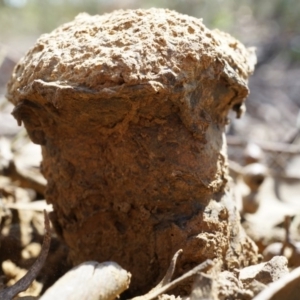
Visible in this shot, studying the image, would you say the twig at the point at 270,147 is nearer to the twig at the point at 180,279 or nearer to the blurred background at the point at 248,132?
the blurred background at the point at 248,132

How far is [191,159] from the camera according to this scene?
1194 millimetres

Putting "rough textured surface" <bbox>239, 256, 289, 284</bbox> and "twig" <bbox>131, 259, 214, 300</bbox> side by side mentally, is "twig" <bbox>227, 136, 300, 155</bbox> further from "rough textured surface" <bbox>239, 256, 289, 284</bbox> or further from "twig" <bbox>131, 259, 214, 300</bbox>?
"twig" <bbox>131, 259, 214, 300</bbox>

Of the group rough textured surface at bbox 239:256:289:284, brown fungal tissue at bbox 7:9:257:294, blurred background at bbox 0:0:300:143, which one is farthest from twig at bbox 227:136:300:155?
rough textured surface at bbox 239:256:289:284

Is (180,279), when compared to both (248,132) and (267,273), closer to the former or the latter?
(267,273)

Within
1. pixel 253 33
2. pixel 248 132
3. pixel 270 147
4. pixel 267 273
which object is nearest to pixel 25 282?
pixel 267 273

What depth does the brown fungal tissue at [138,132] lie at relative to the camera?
42.9 inches

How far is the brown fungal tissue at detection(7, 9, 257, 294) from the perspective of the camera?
1.09 metres

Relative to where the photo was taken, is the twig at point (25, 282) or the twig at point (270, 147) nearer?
the twig at point (25, 282)

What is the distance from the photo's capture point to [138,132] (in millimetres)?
1176

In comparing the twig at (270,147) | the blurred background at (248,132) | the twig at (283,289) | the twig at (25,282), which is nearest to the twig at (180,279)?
the twig at (283,289)

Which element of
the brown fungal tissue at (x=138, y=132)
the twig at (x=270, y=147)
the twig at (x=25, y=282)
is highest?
the brown fungal tissue at (x=138, y=132)

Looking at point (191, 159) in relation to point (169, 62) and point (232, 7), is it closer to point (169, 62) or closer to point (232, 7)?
point (169, 62)

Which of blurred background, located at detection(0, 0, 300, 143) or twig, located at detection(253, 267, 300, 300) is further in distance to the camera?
blurred background, located at detection(0, 0, 300, 143)

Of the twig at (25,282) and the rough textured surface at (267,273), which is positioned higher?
the twig at (25,282)
